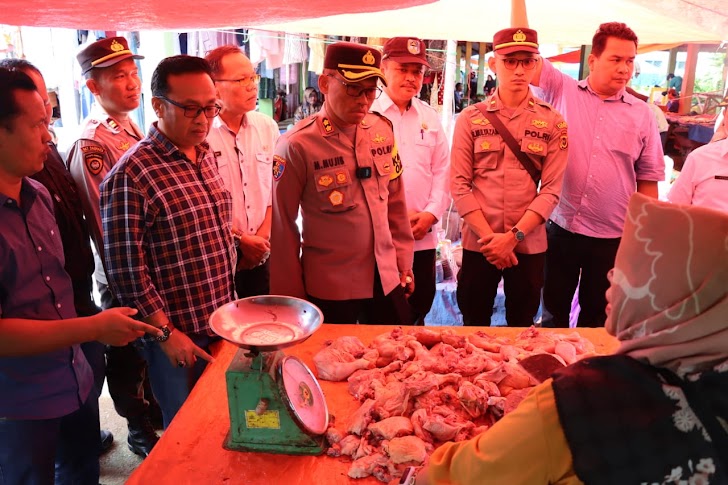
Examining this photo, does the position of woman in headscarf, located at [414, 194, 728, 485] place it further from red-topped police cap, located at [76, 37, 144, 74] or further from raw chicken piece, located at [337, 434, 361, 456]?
red-topped police cap, located at [76, 37, 144, 74]

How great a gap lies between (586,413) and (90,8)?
175 centimetres

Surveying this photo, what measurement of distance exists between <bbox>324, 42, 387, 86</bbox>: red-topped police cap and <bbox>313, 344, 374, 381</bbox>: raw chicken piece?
1.19m

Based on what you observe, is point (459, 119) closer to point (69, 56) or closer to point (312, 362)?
point (312, 362)

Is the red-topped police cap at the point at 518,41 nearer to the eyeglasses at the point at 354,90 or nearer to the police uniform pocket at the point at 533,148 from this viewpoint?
the police uniform pocket at the point at 533,148

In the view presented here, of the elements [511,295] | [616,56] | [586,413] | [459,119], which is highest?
[616,56]

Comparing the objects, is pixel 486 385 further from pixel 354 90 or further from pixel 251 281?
pixel 251 281

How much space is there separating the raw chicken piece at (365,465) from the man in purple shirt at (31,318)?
792 millimetres

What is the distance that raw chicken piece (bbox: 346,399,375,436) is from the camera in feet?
5.78

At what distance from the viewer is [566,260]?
353 centimetres

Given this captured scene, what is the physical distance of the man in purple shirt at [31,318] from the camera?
67.6 inches

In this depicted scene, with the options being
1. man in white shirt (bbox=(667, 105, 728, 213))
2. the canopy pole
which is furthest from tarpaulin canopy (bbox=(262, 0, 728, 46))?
man in white shirt (bbox=(667, 105, 728, 213))

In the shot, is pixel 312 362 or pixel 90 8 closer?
Answer: pixel 90 8

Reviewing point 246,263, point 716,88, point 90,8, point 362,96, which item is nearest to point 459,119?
point 362,96

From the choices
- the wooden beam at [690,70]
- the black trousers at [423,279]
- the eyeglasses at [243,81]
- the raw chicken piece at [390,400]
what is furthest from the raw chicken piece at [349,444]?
the wooden beam at [690,70]
